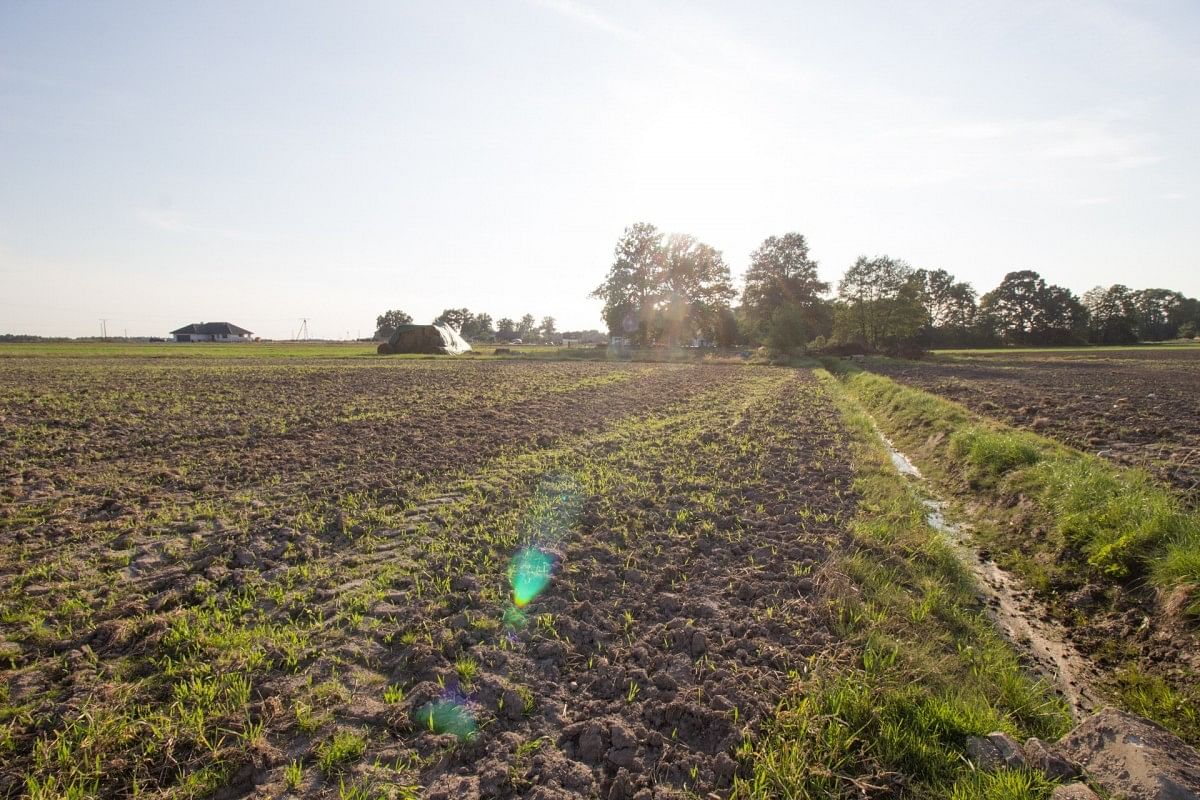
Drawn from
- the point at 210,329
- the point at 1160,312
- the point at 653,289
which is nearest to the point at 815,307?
the point at 653,289

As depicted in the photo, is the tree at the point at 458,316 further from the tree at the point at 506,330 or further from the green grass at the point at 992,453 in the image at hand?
the green grass at the point at 992,453

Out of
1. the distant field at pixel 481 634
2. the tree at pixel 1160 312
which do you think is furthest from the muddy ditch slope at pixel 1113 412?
the tree at pixel 1160 312

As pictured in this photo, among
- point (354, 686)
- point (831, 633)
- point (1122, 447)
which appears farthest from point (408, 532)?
point (1122, 447)

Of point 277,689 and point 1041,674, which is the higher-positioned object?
point 277,689

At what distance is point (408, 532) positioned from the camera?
267 inches

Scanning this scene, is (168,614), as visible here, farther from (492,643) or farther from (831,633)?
(831,633)

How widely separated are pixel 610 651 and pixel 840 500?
5.41 metres

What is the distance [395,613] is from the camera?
484cm

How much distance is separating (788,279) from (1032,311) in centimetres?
4629

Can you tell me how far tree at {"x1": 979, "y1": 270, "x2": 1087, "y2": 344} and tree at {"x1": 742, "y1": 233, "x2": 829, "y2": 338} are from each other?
33.7 meters

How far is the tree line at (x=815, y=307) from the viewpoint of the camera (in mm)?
62906

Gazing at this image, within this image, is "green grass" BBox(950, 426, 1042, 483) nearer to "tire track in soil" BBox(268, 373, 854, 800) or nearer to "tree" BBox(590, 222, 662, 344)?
"tire track in soil" BBox(268, 373, 854, 800)

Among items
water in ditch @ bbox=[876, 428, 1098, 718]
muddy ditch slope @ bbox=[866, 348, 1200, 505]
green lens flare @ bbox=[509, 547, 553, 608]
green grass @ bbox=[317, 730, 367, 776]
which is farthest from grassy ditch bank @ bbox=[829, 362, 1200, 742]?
green grass @ bbox=[317, 730, 367, 776]

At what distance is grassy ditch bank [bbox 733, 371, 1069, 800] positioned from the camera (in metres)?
3.17
